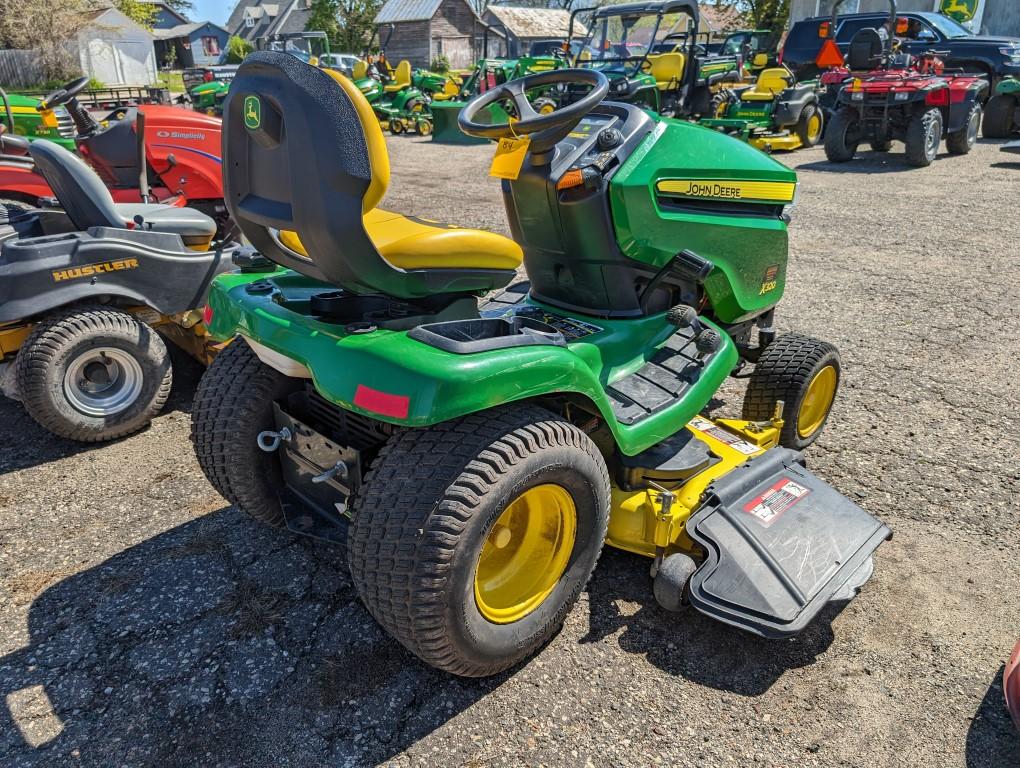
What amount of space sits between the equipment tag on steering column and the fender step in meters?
1.15

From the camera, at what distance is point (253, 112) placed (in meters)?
1.79

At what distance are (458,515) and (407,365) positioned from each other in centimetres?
36

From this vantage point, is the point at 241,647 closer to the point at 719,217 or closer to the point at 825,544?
the point at 825,544

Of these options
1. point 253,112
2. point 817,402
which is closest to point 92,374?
point 253,112

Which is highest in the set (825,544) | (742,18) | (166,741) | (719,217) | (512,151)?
(742,18)

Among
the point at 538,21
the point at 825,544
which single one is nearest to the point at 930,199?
the point at 825,544

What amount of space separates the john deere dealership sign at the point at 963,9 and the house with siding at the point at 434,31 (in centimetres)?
2227

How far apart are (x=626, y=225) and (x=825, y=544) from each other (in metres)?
1.21

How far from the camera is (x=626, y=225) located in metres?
2.69

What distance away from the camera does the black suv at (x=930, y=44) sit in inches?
516

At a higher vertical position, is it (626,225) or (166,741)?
(626,225)

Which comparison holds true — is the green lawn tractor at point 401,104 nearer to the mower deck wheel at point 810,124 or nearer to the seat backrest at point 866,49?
the mower deck wheel at point 810,124

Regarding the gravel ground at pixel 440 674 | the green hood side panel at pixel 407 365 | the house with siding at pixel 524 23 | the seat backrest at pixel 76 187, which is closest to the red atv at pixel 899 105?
the gravel ground at pixel 440 674

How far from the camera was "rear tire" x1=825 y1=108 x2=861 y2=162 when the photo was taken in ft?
33.6
